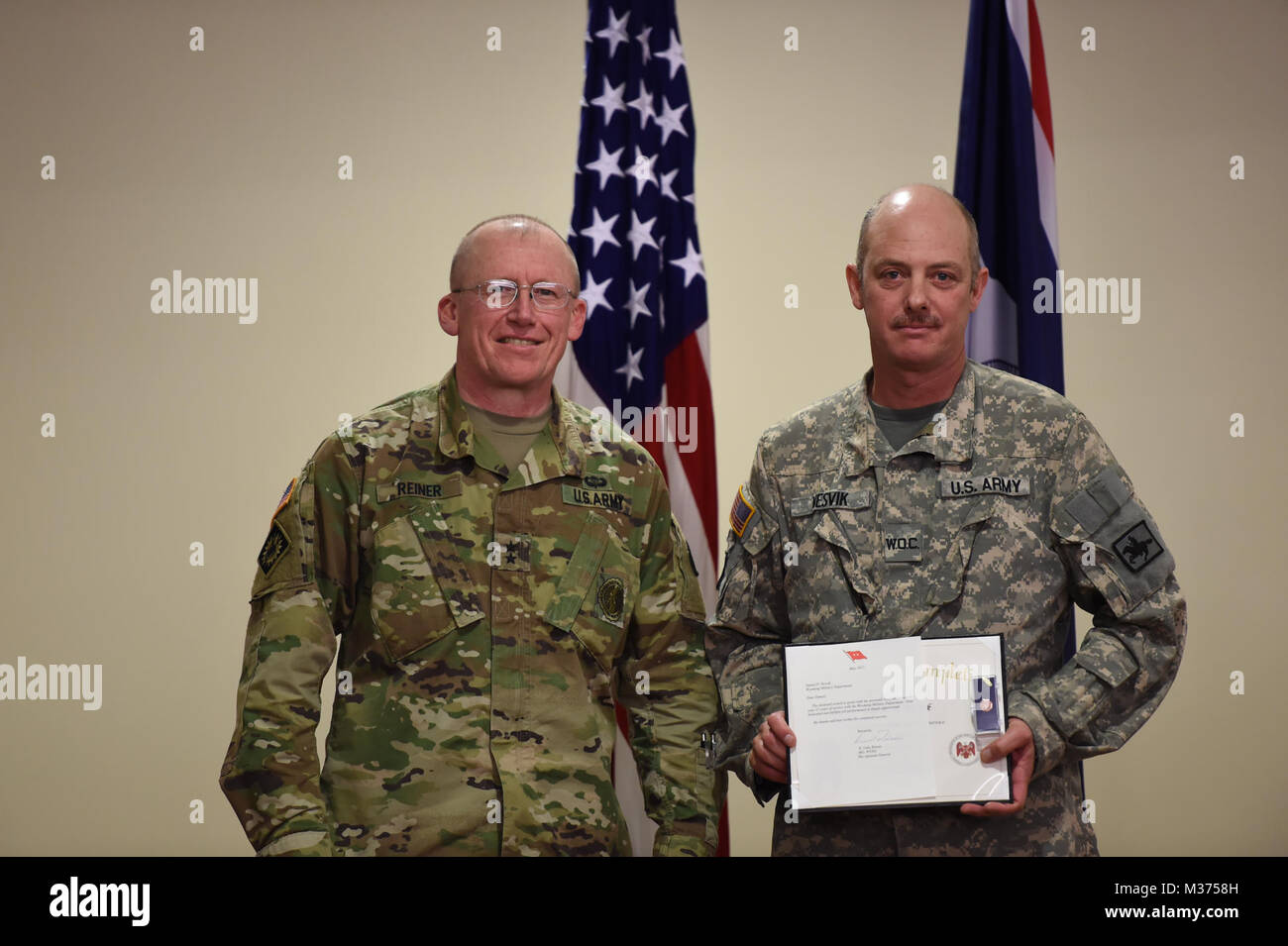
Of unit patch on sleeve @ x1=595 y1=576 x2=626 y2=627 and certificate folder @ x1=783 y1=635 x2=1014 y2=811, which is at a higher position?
unit patch on sleeve @ x1=595 y1=576 x2=626 y2=627

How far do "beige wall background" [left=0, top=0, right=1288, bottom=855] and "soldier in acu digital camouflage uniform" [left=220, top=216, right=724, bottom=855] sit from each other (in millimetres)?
2286

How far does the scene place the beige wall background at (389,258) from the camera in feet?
16.0

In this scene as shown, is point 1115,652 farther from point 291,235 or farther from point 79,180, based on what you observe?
point 79,180

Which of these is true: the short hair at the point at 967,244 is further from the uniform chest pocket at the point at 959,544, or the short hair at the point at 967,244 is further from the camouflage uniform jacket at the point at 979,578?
the uniform chest pocket at the point at 959,544

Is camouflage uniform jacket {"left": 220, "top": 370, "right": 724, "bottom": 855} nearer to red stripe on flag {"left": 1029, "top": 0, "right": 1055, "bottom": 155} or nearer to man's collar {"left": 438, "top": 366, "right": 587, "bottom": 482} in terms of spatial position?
man's collar {"left": 438, "top": 366, "right": 587, "bottom": 482}

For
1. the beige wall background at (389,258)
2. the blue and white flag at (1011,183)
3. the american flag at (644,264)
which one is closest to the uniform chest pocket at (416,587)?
the american flag at (644,264)

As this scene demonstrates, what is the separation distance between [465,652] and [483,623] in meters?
0.07

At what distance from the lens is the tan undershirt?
2.64m

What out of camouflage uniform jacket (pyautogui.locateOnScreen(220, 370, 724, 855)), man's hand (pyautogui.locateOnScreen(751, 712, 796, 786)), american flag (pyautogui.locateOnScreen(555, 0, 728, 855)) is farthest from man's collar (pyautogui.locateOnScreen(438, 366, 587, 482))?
american flag (pyautogui.locateOnScreen(555, 0, 728, 855))

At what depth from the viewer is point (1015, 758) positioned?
2.22m

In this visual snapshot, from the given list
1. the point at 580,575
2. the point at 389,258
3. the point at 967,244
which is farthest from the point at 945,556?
the point at 389,258

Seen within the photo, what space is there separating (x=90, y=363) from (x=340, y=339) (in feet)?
3.52

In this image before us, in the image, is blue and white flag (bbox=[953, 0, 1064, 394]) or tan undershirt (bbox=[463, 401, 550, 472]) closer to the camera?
tan undershirt (bbox=[463, 401, 550, 472])

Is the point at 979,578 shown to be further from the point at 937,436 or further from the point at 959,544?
the point at 937,436
